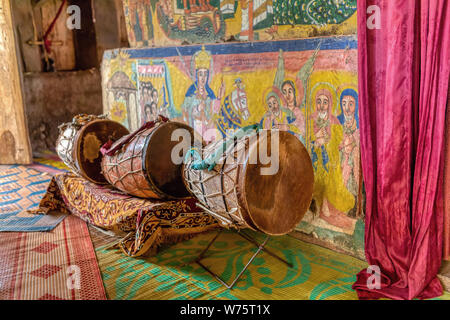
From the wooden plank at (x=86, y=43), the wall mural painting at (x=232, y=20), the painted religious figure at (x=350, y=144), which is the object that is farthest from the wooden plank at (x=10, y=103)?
the painted religious figure at (x=350, y=144)

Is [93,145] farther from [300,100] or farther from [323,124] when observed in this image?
[323,124]

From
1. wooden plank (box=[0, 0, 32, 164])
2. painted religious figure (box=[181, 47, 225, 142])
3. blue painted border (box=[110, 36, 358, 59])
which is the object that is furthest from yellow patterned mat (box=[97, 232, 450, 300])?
wooden plank (box=[0, 0, 32, 164])

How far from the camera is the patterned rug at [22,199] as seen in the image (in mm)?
3338

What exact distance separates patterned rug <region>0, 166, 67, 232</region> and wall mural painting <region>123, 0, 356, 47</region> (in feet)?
6.17

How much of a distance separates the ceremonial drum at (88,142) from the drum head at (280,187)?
67.3 inches

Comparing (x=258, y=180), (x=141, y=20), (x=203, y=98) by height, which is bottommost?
(x=258, y=180)

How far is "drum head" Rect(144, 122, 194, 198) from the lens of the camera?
2820 mm

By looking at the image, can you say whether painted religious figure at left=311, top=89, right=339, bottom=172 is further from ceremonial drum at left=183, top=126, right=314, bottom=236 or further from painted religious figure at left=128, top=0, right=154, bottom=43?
painted religious figure at left=128, top=0, right=154, bottom=43

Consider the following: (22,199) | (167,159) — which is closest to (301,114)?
(167,159)

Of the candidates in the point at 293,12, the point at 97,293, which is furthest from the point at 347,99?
the point at 97,293

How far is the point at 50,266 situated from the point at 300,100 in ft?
6.44

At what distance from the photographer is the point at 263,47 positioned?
2975 mm

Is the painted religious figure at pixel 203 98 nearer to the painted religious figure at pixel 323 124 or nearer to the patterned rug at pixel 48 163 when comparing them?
the painted religious figure at pixel 323 124

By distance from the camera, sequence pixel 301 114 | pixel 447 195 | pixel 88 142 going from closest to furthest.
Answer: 1. pixel 447 195
2. pixel 301 114
3. pixel 88 142
